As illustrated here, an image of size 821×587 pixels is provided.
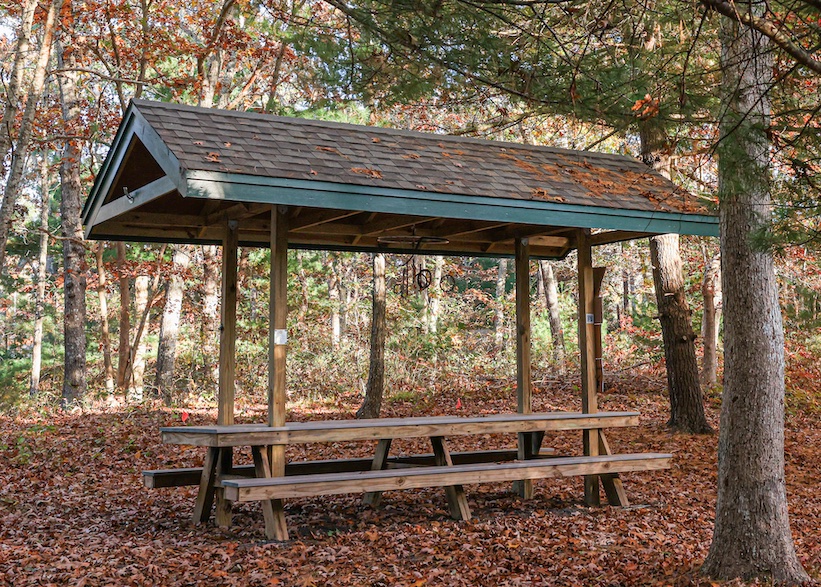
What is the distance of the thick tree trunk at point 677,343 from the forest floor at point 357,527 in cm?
39

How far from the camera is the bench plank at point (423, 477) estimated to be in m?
5.76

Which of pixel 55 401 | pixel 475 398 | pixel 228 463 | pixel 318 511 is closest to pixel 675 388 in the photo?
pixel 475 398

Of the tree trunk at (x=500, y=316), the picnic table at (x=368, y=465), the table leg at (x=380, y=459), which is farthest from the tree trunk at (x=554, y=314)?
the table leg at (x=380, y=459)

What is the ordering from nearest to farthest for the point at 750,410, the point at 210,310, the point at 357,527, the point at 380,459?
1. the point at 750,410
2. the point at 357,527
3. the point at 380,459
4. the point at 210,310

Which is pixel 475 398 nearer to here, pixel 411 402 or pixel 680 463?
pixel 411 402

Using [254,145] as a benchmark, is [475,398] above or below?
below

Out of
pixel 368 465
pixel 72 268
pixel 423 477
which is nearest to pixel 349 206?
pixel 423 477

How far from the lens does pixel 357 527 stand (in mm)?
6578

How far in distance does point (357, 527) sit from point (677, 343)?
20.4 feet

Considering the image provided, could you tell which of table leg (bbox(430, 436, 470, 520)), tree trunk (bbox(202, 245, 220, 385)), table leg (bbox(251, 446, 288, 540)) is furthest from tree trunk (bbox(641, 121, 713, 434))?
tree trunk (bbox(202, 245, 220, 385))

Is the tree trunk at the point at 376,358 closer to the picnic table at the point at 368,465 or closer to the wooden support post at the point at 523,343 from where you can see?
the picnic table at the point at 368,465

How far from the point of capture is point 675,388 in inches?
431

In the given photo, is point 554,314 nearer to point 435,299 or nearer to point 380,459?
point 435,299

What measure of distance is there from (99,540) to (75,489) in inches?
97.3
